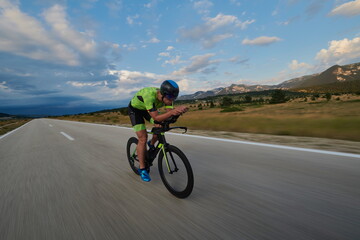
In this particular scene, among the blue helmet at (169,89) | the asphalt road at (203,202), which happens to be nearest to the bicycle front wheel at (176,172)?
the asphalt road at (203,202)

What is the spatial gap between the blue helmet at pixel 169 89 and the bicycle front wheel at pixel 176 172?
2.38 ft

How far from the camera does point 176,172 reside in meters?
2.69

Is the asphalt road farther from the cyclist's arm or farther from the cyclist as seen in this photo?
the cyclist's arm

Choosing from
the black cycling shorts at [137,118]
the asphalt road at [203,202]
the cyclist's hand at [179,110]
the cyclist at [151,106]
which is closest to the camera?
the asphalt road at [203,202]

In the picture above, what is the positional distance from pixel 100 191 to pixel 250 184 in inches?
88.6

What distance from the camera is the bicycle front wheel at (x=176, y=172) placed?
2.45m

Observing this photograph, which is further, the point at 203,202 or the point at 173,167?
the point at 173,167

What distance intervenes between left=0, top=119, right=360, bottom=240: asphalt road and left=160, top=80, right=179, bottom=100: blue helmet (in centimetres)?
140

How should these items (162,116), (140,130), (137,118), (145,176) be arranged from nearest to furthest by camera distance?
(162,116), (145,176), (140,130), (137,118)

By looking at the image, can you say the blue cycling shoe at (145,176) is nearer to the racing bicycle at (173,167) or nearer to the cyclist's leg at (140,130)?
the cyclist's leg at (140,130)

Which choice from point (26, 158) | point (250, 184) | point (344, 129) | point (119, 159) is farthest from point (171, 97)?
point (344, 129)

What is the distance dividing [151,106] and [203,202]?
4.71 ft

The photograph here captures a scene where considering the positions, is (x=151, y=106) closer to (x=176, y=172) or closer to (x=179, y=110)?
(x=179, y=110)

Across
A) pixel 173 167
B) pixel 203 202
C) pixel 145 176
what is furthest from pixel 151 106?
pixel 203 202
